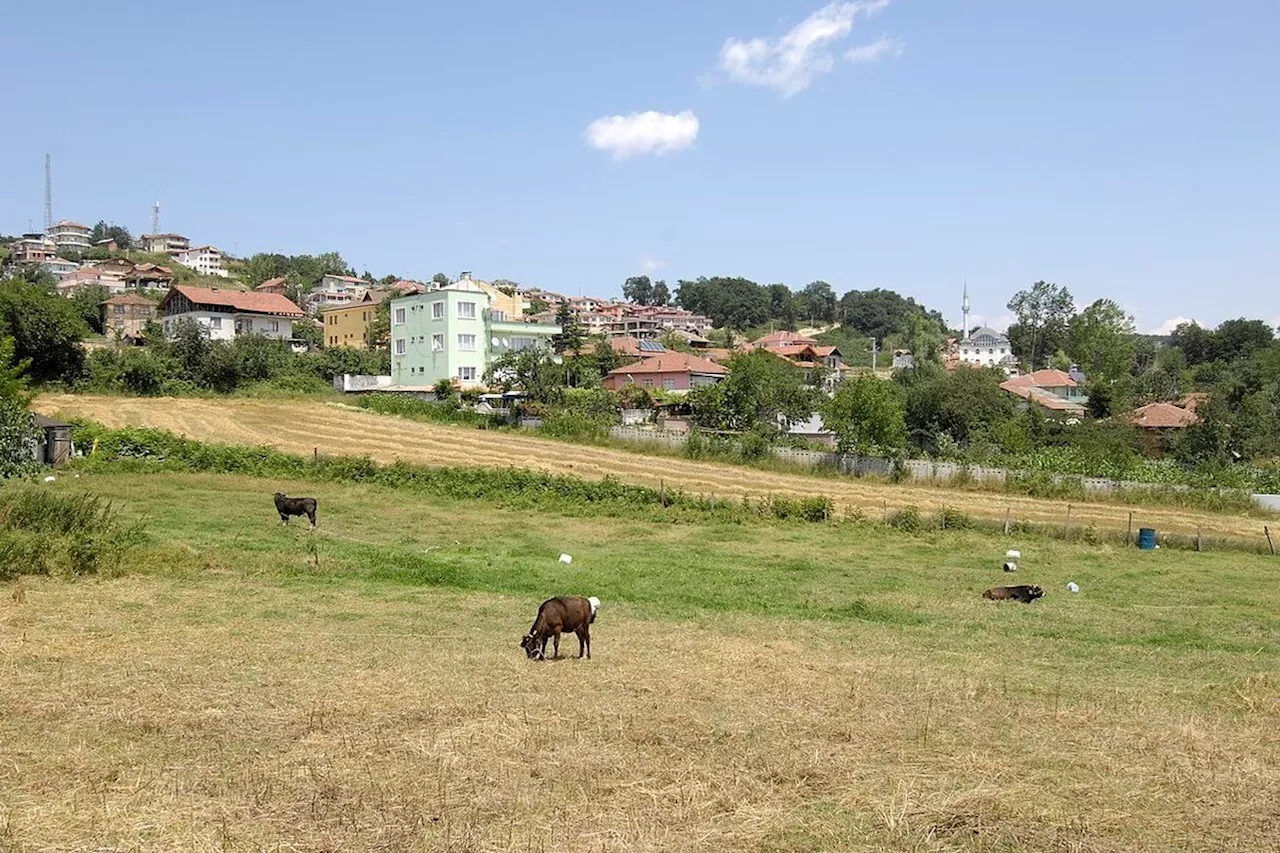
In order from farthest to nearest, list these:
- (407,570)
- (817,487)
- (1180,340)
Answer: (1180,340), (817,487), (407,570)

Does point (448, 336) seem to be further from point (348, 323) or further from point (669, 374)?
point (348, 323)

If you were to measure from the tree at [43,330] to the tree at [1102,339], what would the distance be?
324 ft

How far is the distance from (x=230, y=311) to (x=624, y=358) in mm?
37814

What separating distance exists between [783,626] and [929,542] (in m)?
14.3

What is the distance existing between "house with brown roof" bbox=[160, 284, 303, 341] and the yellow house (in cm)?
731

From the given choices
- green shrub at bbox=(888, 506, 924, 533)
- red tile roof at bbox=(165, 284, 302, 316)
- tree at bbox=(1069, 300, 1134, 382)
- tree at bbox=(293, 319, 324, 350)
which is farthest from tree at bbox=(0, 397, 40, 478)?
tree at bbox=(1069, 300, 1134, 382)

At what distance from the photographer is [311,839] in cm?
660

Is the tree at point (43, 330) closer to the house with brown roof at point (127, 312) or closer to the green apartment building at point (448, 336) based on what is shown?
the green apartment building at point (448, 336)

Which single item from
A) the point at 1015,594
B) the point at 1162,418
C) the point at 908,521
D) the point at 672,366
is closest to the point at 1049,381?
the point at 1162,418

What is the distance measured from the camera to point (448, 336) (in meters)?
74.8

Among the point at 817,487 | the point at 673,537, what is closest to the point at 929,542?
the point at 673,537

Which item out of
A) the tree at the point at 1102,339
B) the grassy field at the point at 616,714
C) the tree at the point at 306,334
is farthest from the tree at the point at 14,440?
the tree at the point at 1102,339

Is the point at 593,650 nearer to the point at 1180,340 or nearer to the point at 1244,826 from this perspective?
the point at 1244,826

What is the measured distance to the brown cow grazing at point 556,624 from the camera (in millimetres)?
12547
